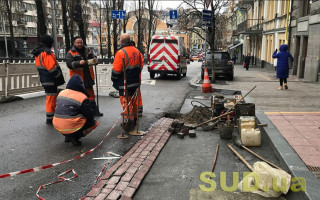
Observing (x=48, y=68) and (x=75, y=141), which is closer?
(x=75, y=141)

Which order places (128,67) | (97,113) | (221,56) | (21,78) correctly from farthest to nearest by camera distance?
(221,56)
(21,78)
(97,113)
(128,67)

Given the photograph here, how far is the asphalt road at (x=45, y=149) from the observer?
381 centimetres

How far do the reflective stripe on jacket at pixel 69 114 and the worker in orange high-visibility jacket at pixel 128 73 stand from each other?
113 centimetres

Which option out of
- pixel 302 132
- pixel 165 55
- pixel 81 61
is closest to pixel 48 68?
pixel 81 61

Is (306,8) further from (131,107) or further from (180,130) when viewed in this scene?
(131,107)

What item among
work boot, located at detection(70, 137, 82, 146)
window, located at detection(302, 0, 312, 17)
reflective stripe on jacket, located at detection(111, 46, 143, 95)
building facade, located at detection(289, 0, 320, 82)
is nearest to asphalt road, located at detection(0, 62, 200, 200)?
work boot, located at detection(70, 137, 82, 146)

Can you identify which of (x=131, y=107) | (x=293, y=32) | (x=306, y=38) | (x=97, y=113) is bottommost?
(x=97, y=113)

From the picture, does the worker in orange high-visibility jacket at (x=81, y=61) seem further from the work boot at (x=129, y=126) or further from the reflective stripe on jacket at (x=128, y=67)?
the work boot at (x=129, y=126)

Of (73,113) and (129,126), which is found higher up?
(73,113)

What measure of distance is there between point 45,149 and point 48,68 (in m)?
2.12

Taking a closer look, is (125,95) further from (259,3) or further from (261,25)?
(259,3)

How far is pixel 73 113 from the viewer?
5.11 meters

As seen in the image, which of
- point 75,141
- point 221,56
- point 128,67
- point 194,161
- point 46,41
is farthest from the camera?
point 221,56

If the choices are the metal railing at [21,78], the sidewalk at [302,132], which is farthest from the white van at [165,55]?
the sidewalk at [302,132]
